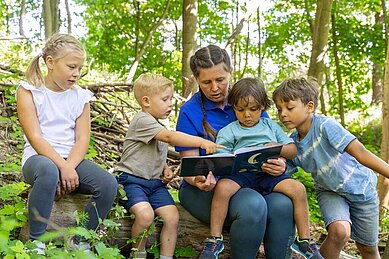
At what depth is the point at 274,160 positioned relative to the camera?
130 inches

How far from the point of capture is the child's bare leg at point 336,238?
11.0 feet

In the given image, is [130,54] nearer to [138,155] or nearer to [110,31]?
[110,31]

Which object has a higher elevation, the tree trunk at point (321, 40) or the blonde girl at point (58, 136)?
the tree trunk at point (321, 40)

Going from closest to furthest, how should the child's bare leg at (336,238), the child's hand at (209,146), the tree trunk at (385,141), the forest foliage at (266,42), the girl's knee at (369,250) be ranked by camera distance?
1. the child's hand at (209,146)
2. the child's bare leg at (336,238)
3. the girl's knee at (369,250)
4. the tree trunk at (385,141)
5. the forest foliage at (266,42)

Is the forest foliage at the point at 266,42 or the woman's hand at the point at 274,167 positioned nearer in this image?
the woman's hand at the point at 274,167

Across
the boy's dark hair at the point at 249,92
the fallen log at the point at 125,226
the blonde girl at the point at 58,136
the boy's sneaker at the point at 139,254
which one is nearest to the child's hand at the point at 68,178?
the blonde girl at the point at 58,136

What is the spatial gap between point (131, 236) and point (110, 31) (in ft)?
40.2

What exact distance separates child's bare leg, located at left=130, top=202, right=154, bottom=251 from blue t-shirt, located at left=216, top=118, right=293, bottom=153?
64cm

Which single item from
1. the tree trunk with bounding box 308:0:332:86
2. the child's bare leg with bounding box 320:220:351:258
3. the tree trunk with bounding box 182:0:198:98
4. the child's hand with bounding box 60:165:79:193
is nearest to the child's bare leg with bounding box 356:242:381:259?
the child's bare leg with bounding box 320:220:351:258

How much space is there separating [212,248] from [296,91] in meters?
1.16

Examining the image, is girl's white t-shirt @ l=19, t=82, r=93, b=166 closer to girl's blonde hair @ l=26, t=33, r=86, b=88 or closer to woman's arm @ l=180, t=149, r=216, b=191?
girl's blonde hair @ l=26, t=33, r=86, b=88

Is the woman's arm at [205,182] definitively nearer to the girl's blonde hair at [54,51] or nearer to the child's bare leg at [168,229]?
the child's bare leg at [168,229]

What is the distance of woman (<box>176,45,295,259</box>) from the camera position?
3.20m

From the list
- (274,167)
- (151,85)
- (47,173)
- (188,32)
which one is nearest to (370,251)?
(274,167)
